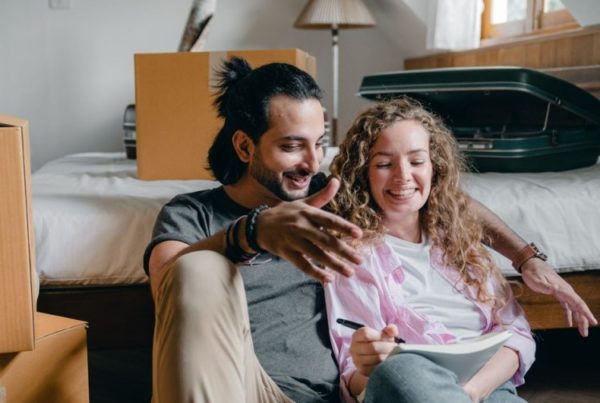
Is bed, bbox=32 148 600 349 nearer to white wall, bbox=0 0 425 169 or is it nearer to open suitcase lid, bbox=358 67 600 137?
open suitcase lid, bbox=358 67 600 137

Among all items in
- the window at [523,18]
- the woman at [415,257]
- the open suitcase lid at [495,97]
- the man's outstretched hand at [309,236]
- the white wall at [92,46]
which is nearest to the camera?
the man's outstretched hand at [309,236]

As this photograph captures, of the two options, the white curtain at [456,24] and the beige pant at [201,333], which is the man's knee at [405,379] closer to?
the beige pant at [201,333]

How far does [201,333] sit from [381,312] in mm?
415

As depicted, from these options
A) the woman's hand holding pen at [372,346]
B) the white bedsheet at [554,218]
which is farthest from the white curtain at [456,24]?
the woman's hand holding pen at [372,346]

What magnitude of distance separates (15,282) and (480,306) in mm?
765

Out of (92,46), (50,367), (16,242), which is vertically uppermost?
(92,46)

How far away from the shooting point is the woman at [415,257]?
1.17 m

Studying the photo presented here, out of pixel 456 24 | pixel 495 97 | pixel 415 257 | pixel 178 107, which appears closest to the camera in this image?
pixel 415 257

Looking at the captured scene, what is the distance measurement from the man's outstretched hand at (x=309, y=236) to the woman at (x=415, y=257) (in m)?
0.29

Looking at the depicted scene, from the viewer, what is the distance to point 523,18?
8.96ft

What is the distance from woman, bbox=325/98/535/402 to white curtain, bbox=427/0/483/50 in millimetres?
1606

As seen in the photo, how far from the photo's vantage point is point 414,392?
897 millimetres

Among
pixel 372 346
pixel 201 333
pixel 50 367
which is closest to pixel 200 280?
pixel 201 333

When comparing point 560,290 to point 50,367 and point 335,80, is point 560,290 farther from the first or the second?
point 335,80
